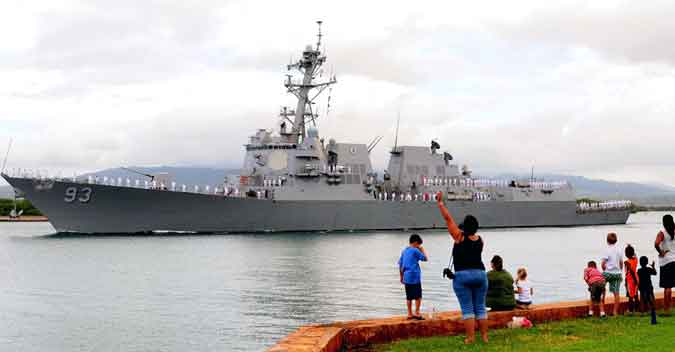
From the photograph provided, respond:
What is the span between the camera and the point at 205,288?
61.9 ft

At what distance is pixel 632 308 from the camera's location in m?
10.5

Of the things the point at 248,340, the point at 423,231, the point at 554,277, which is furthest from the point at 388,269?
the point at 423,231

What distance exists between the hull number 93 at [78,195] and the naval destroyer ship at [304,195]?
0.05 metres

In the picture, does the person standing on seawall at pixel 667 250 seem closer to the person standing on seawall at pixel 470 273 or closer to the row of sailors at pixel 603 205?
the person standing on seawall at pixel 470 273

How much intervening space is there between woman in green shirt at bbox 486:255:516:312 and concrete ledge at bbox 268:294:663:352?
8.7 inches

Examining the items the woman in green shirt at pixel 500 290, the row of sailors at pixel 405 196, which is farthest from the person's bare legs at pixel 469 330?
the row of sailors at pixel 405 196

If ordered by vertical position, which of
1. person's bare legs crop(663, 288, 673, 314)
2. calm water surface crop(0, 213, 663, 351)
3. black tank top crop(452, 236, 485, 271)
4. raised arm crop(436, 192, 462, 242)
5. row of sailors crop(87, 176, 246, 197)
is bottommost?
calm water surface crop(0, 213, 663, 351)

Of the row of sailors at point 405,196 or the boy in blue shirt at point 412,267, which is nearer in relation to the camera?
the boy in blue shirt at point 412,267

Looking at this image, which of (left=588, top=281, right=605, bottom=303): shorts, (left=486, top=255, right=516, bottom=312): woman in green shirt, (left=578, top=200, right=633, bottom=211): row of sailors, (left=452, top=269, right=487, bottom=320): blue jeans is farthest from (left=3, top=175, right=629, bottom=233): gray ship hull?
(left=452, top=269, right=487, bottom=320): blue jeans

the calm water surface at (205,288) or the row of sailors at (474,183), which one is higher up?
the row of sailors at (474,183)

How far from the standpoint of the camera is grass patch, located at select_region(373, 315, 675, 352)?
749 cm

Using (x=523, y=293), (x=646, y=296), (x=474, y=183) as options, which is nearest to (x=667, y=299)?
(x=646, y=296)

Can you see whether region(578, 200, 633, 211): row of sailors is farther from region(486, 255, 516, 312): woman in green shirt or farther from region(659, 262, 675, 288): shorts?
region(486, 255, 516, 312): woman in green shirt

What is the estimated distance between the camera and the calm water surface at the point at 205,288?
12.9 m
